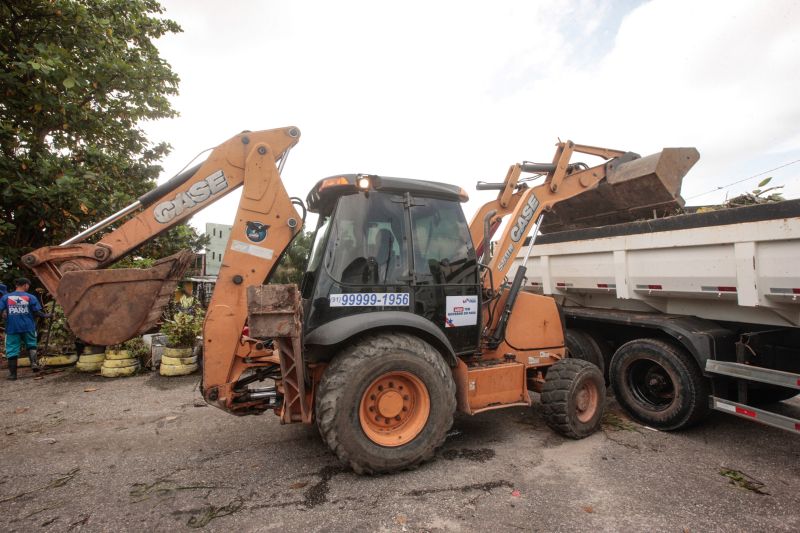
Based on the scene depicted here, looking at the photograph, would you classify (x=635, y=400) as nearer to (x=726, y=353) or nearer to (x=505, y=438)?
(x=726, y=353)

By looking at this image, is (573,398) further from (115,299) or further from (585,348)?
(115,299)

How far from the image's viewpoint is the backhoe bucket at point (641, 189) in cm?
472

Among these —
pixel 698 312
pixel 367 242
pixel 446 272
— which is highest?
pixel 367 242

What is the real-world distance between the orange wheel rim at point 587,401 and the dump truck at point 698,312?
61 cm

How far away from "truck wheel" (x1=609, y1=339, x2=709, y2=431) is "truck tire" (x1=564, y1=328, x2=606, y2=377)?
568mm

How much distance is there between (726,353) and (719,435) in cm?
83

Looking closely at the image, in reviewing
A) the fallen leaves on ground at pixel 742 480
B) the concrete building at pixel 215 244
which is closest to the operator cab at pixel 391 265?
the fallen leaves on ground at pixel 742 480

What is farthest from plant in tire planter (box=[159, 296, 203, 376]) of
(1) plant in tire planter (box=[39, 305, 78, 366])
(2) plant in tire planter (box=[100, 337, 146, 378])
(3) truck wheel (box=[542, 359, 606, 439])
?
(3) truck wheel (box=[542, 359, 606, 439])

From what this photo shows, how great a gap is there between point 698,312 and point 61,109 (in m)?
9.88

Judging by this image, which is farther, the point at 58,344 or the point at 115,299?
the point at 58,344

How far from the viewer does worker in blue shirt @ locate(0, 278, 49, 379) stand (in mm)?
6898

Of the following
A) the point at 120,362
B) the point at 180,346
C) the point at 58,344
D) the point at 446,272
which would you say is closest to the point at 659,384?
the point at 446,272

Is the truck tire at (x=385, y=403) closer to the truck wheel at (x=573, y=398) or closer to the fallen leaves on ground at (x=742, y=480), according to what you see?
the truck wheel at (x=573, y=398)

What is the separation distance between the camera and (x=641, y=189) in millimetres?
4859
